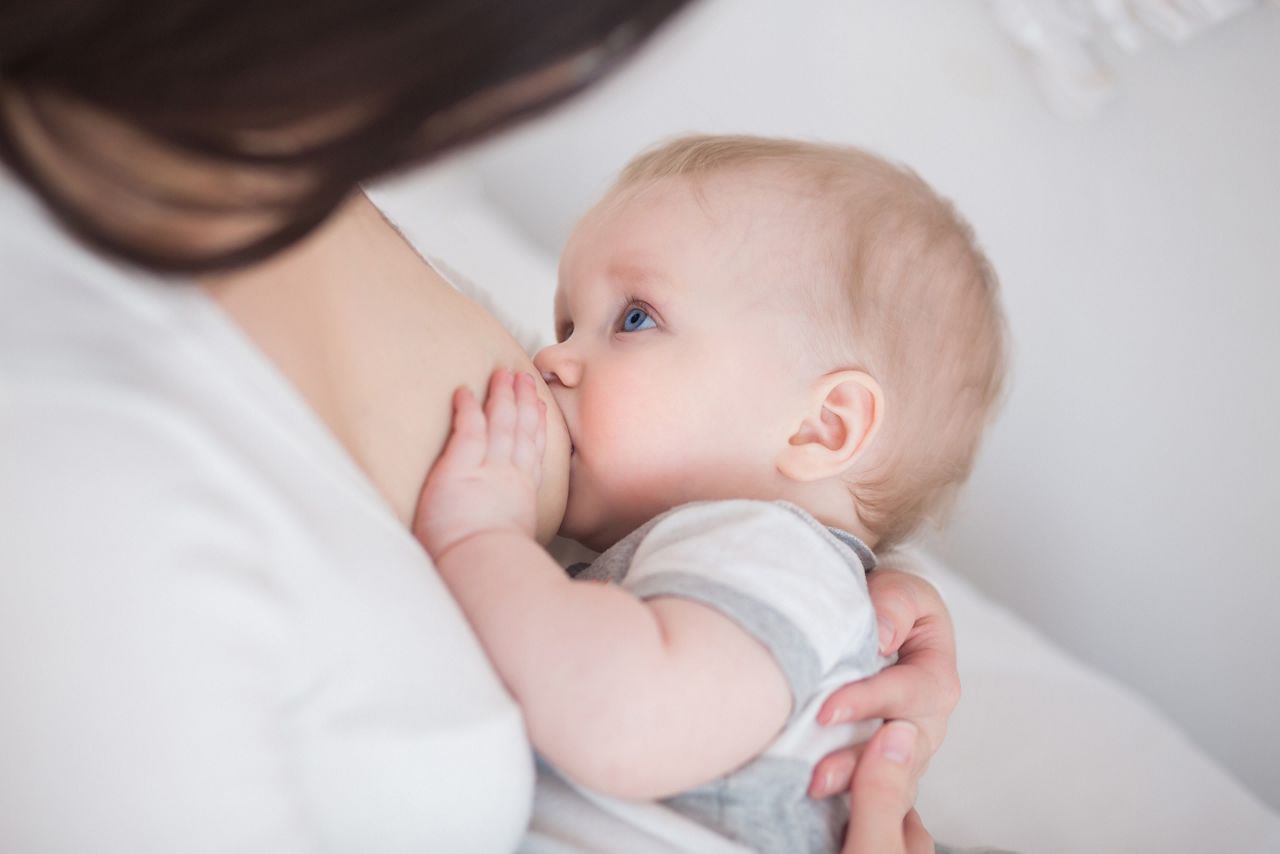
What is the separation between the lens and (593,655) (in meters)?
0.68

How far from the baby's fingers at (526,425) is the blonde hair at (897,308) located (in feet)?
0.89

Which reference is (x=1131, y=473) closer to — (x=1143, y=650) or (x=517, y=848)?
(x=1143, y=650)

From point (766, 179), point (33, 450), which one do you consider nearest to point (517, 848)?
point (33, 450)

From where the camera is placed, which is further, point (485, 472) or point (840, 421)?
point (840, 421)

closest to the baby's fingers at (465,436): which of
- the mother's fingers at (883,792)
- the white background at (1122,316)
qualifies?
the mother's fingers at (883,792)

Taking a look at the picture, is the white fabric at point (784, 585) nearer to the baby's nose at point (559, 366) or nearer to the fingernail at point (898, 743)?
the fingernail at point (898, 743)

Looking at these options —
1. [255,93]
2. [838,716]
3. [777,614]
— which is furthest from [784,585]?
[255,93]

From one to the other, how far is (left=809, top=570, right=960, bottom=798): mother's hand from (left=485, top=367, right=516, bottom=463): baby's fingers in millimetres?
298

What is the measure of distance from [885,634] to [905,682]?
0.06 meters

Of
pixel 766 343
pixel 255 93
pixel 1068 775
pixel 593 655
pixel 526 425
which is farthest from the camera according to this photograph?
pixel 1068 775

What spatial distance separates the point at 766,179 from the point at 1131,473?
90 centimetres

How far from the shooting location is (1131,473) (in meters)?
1.60

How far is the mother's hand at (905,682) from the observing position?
0.81m

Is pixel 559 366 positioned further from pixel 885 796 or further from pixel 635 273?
pixel 885 796
